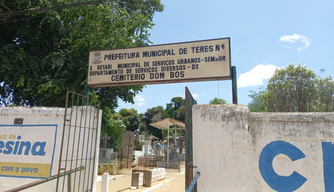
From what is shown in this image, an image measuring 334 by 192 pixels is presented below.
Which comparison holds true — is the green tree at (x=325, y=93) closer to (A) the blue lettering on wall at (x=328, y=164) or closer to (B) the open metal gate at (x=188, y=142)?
(A) the blue lettering on wall at (x=328, y=164)

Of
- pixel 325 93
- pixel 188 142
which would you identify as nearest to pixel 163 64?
pixel 188 142

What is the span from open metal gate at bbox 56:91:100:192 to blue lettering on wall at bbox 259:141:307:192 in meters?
3.69

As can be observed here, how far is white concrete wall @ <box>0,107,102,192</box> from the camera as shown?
5.33m

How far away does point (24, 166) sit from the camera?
17.8ft

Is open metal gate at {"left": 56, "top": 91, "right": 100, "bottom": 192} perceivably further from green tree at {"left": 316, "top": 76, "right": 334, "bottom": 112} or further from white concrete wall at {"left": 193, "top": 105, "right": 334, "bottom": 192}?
green tree at {"left": 316, "top": 76, "right": 334, "bottom": 112}

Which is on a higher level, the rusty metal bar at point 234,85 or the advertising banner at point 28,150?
the rusty metal bar at point 234,85

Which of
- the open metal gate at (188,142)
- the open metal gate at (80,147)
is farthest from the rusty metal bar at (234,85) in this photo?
the open metal gate at (80,147)

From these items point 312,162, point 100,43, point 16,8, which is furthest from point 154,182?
point 16,8

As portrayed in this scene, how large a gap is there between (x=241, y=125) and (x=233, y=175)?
93 cm

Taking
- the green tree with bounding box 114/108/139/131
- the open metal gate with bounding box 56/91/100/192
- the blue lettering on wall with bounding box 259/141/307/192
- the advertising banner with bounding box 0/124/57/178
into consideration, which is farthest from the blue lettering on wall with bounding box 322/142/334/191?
the green tree with bounding box 114/108/139/131

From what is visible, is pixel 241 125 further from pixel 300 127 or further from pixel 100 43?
pixel 100 43

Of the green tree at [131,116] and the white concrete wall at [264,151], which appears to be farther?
the green tree at [131,116]

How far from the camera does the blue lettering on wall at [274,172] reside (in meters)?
4.35

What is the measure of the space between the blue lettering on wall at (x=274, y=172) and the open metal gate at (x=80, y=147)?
3.69m
